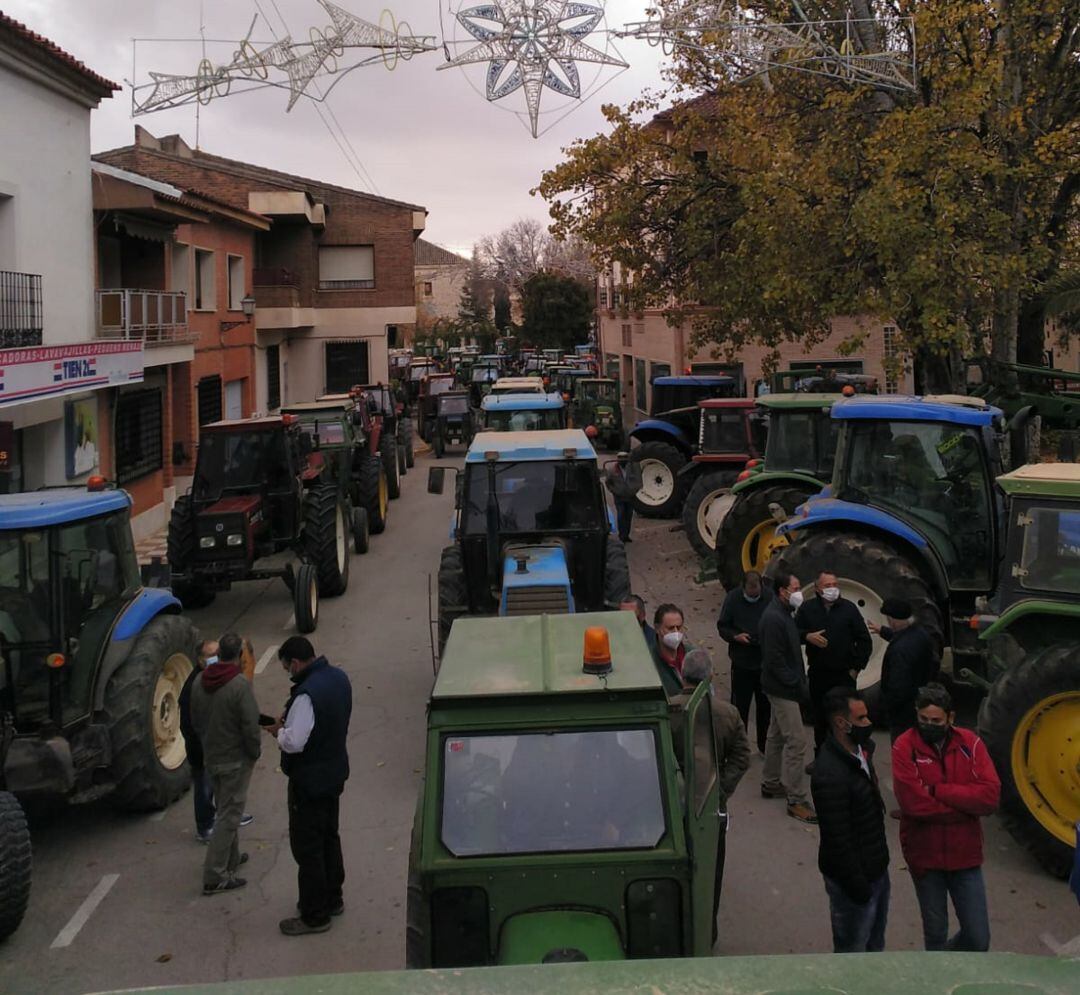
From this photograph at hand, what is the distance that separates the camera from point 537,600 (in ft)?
28.0

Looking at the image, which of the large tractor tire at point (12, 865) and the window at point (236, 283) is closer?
the large tractor tire at point (12, 865)

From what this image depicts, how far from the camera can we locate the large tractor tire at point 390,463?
71.3 feet

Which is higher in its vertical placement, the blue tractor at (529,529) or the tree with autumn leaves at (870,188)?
the tree with autumn leaves at (870,188)

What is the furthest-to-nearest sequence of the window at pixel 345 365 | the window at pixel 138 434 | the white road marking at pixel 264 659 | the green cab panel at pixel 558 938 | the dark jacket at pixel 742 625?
the window at pixel 345 365 < the window at pixel 138 434 < the white road marking at pixel 264 659 < the dark jacket at pixel 742 625 < the green cab panel at pixel 558 938

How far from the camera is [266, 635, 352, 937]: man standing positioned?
6098 millimetres

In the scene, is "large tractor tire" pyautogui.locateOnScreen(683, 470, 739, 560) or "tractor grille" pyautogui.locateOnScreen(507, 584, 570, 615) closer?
"tractor grille" pyautogui.locateOnScreen(507, 584, 570, 615)

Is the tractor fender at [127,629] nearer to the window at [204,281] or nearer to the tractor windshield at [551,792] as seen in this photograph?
the tractor windshield at [551,792]

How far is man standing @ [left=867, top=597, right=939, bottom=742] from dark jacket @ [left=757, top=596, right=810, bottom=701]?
55 centimetres

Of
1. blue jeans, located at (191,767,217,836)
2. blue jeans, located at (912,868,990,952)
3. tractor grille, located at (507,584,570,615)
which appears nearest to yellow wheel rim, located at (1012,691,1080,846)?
blue jeans, located at (912,868,990,952)

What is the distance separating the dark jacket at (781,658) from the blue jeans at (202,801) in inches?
143

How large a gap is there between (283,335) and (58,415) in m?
18.2

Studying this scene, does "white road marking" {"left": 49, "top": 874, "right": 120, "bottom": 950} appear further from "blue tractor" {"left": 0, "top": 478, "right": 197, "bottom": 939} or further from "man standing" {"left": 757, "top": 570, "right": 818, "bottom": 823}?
"man standing" {"left": 757, "top": 570, "right": 818, "bottom": 823}

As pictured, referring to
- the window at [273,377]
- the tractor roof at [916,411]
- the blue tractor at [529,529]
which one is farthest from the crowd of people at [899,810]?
the window at [273,377]

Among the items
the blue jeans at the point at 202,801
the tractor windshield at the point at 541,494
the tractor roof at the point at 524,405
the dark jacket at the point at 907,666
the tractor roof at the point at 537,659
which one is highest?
the tractor roof at the point at 524,405
